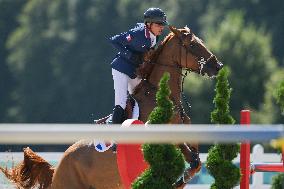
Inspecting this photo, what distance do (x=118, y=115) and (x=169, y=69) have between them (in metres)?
0.46

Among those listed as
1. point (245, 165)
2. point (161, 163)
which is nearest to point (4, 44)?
point (245, 165)

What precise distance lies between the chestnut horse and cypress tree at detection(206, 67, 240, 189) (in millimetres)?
434

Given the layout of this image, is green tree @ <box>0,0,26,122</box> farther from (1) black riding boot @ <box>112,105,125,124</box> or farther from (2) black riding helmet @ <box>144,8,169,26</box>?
(1) black riding boot @ <box>112,105,125,124</box>

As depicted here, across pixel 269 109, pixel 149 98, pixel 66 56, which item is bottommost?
pixel 149 98

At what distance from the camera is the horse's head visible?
6.72 meters

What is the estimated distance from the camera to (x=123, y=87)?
6664 millimetres

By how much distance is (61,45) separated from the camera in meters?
56.3

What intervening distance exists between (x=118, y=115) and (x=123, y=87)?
0.73 ft

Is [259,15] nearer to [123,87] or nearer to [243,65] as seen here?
[243,65]

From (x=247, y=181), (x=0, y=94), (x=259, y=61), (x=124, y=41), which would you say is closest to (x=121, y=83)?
(x=124, y=41)

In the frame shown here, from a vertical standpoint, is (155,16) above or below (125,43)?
above

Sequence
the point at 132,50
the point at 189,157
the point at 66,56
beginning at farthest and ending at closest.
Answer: the point at 66,56
the point at 132,50
the point at 189,157

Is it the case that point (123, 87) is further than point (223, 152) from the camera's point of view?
Yes

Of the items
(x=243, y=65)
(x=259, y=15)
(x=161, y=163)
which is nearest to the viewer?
(x=161, y=163)
